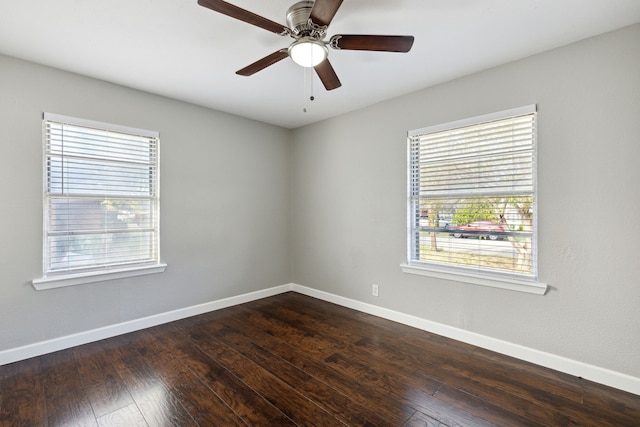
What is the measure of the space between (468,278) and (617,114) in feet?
5.39

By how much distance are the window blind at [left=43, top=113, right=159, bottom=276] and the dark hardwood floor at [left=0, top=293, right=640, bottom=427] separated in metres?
0.84

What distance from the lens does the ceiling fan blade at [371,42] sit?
5.48 ft

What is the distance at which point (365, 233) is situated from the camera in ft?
11.8

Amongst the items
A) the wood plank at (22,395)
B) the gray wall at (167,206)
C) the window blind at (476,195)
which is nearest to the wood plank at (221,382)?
the wood plank at (22,395)

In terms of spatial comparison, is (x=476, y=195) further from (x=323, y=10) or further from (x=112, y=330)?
(x=112, y=330)

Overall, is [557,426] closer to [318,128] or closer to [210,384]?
[210,384]

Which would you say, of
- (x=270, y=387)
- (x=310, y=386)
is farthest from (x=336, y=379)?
(x=270, y=387)

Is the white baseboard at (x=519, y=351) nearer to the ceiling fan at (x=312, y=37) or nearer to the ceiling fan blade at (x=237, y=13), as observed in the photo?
the ceiling fan at (x=312, y=37)

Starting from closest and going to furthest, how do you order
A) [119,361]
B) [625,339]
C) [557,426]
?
[557,426], [625,339], [119,361]

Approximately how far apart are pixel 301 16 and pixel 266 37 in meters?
0.54

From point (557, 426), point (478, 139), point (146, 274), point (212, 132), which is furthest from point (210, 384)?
point (478, 139)

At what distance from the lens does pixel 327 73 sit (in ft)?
6.92

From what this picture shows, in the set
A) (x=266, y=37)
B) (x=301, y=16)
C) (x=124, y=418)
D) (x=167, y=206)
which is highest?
(x=266, y=37)

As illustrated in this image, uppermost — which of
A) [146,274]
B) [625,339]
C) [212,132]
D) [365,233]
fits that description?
[212,132]
